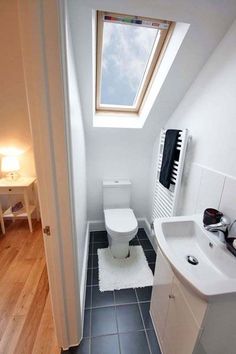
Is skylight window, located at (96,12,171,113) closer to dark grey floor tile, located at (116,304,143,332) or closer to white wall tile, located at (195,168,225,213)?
white wall tile, located at (195,168,225,213)

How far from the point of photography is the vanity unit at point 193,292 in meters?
0.68

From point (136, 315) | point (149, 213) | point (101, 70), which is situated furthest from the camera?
point (149, 213)

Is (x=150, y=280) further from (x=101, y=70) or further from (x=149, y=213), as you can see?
(x=101, y=70)

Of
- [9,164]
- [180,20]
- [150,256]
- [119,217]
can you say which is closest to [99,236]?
[119,217]

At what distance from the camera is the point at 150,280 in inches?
64.6

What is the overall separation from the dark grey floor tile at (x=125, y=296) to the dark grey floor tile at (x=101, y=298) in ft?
0.17

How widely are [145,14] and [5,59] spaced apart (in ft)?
3.93

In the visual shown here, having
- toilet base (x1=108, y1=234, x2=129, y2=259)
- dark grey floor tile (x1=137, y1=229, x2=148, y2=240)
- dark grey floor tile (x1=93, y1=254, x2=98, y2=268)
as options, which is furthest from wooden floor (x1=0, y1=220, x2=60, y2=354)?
dark grey floor tile (x1=137, y1=229, x2=148, y2=240)

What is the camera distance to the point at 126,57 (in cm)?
148

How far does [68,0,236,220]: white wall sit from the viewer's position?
94 centimetres

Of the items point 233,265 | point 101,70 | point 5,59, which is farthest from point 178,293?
point 5,59

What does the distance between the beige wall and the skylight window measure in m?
0.60

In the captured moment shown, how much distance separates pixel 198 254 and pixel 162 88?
1307mm

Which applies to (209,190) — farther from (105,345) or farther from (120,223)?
(105,345)
